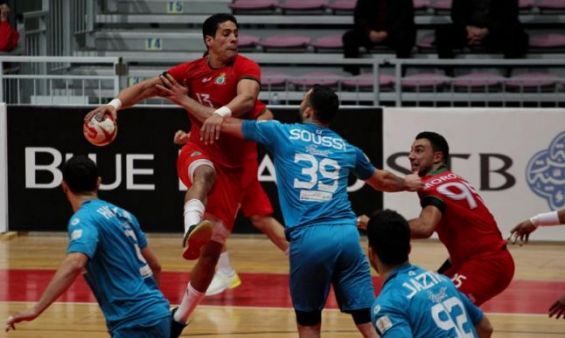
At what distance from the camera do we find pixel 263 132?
8.07 metres

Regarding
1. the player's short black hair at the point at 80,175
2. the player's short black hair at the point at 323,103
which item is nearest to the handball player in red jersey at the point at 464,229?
the player's short black hair at the point at 323,103

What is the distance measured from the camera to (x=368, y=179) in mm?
8375

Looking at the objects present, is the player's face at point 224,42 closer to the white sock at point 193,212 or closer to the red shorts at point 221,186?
the red shorts at point 221,186

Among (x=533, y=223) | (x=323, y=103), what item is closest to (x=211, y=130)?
(x=323, y=103)

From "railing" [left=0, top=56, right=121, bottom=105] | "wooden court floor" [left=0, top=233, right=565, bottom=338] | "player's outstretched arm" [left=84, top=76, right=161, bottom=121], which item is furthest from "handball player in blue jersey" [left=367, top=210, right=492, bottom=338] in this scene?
"railing" [left=0, top=56, right=121, bottom=105]

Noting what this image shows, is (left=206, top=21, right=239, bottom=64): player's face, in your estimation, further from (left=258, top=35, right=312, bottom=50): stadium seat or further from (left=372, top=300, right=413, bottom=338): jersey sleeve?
(left=258, top=35, right=312, bottom=50): stadium seat

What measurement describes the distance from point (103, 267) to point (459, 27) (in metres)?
11.0

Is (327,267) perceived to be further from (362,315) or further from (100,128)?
(100,128)

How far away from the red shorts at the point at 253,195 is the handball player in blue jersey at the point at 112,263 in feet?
10.7

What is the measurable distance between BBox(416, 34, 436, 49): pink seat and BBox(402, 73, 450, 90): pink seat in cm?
92

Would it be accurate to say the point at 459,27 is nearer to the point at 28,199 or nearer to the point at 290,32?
the point at 290,32

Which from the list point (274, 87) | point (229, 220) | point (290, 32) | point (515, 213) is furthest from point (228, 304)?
point (290, 32)

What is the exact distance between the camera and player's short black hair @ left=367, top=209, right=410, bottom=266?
594cm

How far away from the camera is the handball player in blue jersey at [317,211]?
7.92 metres
